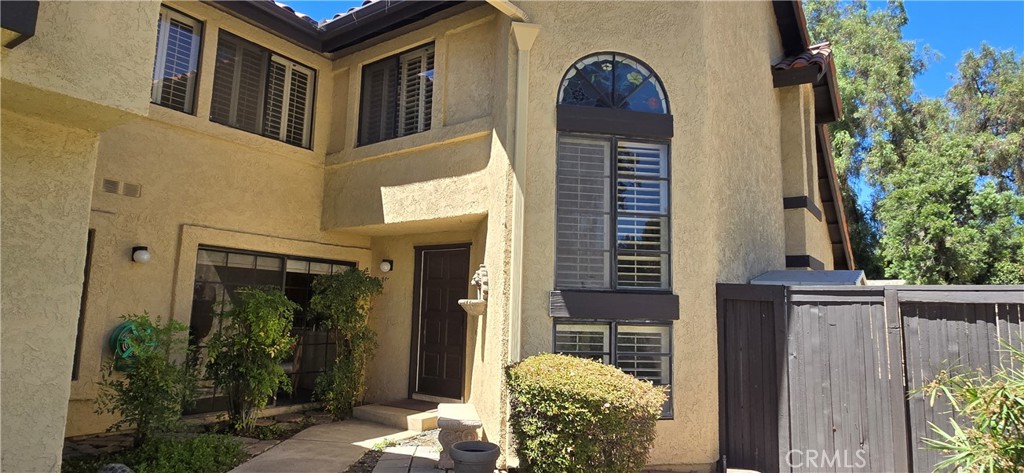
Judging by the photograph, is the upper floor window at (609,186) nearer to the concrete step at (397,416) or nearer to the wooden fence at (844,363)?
the wooden fence at (844,363)

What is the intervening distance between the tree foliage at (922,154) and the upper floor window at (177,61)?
2106 cm

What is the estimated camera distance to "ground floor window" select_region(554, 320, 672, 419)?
7.09 meters

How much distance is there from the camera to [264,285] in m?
9.06

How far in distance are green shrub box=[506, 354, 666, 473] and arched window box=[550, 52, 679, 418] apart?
3.43 feet

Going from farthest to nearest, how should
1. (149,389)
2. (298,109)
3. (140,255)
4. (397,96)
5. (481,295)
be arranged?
(298,109)
(397,96)
(140,255)
(481,295)
(149,389)

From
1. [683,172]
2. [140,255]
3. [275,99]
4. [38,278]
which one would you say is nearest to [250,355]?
[140,255]

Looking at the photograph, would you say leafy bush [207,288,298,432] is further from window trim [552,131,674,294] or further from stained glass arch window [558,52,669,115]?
stained glass arch window [558,52,669,115]

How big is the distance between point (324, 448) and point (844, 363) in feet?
21.1

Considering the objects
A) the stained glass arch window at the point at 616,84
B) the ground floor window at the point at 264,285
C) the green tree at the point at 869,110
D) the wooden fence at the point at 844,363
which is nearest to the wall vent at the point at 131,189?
the ground floor window at the point at 264,285

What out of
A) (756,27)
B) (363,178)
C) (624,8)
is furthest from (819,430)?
(363,178)

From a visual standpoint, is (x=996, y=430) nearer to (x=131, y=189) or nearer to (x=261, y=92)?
(x=131, y=189)

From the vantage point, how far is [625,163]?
24.5 feet

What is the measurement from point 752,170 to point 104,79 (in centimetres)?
830

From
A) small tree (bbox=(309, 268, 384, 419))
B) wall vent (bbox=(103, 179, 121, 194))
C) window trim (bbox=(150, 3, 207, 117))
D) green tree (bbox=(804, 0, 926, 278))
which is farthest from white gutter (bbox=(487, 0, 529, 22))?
green tree (bbox=(804, 0, 926, 278))
